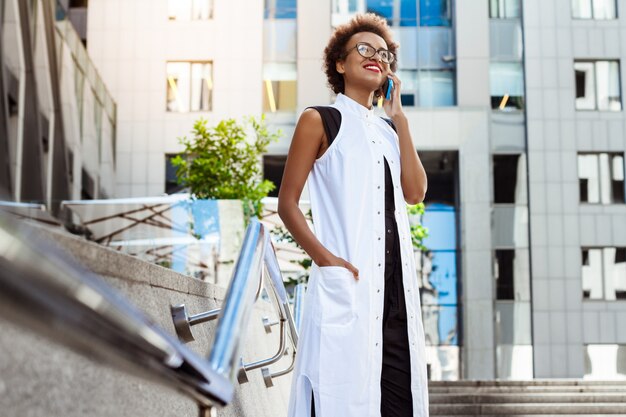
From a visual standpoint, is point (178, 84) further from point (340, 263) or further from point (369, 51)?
point (340, 263)

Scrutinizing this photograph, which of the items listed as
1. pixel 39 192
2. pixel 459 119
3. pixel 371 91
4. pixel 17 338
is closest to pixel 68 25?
pixel 39 192

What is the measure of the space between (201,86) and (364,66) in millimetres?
21852

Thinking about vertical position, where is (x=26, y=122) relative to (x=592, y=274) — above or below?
above

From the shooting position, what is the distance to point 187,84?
24.7m

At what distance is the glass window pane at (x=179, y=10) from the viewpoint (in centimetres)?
2491

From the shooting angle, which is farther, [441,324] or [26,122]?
[441,324]

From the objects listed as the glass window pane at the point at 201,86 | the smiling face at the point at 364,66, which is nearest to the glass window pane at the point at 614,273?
the glass window pane at the point at 201,86

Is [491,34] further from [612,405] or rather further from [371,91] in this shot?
[371,91]

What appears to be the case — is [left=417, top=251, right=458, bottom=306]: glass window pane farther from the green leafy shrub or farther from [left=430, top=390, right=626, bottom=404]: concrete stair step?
[left=430, top=390, right=626, bottom=404]: concrete stair step

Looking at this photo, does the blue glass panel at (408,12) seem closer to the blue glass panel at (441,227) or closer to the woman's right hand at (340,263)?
the blue glass panel at (441,227)

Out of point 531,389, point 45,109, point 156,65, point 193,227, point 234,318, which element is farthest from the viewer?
point 156,65

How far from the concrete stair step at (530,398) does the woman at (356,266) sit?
30.0 ft

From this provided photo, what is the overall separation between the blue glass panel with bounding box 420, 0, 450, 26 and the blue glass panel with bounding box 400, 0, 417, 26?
0.20 meters

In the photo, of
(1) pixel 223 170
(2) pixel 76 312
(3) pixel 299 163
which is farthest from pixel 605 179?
(2) pixel 76 312
